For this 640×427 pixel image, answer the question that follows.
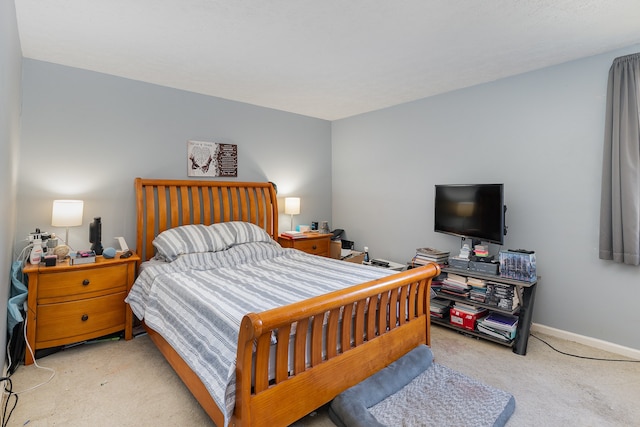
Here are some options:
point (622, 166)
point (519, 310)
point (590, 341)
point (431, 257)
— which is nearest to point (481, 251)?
point (431, 257)

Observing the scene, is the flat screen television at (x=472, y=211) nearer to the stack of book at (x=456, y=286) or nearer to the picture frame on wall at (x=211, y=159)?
the stack of book at (x=456, y=286)

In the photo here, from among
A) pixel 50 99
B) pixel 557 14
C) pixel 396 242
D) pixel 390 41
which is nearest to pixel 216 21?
pixel 390 41

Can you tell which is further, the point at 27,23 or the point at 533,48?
the point at 533,48

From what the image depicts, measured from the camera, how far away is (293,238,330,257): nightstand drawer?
159 inches

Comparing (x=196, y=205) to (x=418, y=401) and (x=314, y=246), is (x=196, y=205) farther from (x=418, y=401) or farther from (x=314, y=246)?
(x=418, y=401)

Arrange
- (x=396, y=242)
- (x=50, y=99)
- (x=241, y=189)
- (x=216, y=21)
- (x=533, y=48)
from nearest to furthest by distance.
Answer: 1. (x=216, y=21)
2. (x=533, y=48)
3. (x=50, y=99)
4. (x=241, y=189)
5. (x=396, y=242)

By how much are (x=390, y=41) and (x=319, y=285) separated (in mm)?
1926

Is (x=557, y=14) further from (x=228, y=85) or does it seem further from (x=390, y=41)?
(x=228, y=85)

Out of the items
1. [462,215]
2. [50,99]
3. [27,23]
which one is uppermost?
[27,23]

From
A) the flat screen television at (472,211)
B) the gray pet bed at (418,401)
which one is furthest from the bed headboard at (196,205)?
the gray pet bed at (418,401)

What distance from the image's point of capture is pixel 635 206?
2.44 meters

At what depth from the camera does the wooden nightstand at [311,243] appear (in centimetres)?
404

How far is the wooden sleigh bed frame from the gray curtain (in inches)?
61.3

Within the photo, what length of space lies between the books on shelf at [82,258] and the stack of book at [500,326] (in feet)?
11.3
